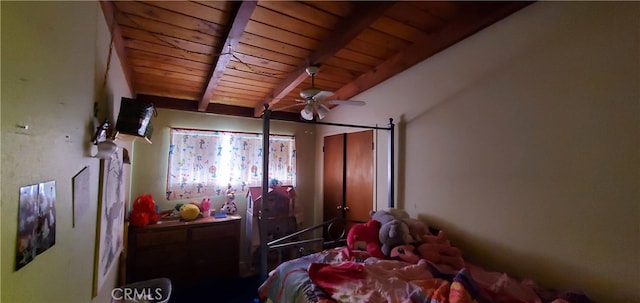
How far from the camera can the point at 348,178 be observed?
11.1 feet

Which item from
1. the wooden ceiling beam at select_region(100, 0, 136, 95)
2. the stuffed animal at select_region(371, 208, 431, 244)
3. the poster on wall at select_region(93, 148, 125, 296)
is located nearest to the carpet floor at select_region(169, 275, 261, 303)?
the poster on wall at select_region(93, 148, 125, 296)

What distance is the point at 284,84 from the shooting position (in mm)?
2783

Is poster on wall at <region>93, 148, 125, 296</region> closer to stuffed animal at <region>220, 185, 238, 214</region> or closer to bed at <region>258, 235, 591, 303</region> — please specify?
bed at <region>258, 235, 591, 303</region>

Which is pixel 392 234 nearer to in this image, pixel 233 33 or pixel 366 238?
pixel 366 238

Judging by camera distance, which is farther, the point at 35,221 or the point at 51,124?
the point at 51,124

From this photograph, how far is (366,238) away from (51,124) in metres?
1.98

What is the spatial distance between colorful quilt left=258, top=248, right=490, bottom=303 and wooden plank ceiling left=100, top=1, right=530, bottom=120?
1631mm

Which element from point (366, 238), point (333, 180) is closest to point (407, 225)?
point (366, 238)

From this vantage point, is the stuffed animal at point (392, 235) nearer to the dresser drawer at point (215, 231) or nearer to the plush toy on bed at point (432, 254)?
the plush toy on bed at point (432, 254)

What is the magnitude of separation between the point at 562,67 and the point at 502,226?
1.11 meters

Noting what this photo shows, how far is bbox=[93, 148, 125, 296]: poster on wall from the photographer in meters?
1.52

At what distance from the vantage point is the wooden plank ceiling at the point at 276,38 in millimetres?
1687

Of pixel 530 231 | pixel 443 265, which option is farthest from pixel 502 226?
pixel 443 265

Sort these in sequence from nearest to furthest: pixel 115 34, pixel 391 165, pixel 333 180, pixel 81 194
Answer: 1. pixel 81 194
2. pixel 115 34
3. pixel 391 165
4. pixel 333 180
